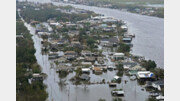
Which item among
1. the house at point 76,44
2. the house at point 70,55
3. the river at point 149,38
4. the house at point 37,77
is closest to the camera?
the house at point 37,77

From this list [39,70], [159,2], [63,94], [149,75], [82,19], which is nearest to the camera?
[63,94]

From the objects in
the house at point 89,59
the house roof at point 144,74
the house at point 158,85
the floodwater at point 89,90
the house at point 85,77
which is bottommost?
the floodwater at point 89,90

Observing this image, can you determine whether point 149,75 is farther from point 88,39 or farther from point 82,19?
point 82,19

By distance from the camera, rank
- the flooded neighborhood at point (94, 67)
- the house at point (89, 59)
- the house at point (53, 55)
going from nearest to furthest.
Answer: the flooded neighborhood at point (94, 67), the house at point (89, 59), the house at point (53, 55)

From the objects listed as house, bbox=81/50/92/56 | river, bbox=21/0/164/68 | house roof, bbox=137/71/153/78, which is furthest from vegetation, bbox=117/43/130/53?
house roof, bbox=137/71/153/78

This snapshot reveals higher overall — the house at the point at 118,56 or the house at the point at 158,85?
the house at the point at 118,56

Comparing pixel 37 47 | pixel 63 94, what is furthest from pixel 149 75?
pixel 37 47

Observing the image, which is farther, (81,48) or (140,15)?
(140,15)

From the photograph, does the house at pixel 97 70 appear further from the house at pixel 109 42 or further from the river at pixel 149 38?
the house at pixel 109 42

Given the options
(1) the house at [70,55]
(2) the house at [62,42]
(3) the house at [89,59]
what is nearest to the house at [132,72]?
(3) the house at [89,59]
